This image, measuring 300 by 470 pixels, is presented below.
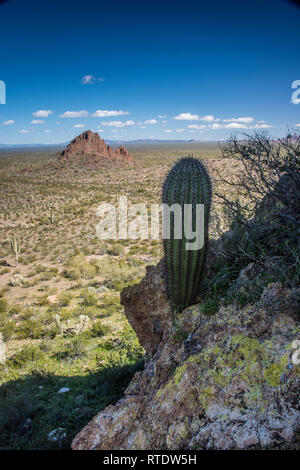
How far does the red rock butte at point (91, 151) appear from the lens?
59.4 meters

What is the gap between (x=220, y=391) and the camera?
1.86m

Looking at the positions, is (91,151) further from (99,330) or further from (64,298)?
(99,330)

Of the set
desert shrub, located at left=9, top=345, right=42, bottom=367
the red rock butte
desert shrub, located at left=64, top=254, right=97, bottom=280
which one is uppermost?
the red rock butte

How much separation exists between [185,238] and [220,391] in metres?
1.65

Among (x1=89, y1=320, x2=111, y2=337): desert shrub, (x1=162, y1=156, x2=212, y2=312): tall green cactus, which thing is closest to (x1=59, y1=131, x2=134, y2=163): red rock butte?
(x1=89, y1=320, x2=111, y2=337): desert shrub

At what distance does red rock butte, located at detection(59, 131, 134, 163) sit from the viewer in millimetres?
59406

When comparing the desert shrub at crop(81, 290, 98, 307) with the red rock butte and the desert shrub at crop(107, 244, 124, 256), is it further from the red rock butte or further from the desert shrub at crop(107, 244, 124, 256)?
the red rock butte

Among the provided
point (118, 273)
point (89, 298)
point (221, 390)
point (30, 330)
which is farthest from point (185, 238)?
point (118, 273)

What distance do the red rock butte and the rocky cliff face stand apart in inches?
2308

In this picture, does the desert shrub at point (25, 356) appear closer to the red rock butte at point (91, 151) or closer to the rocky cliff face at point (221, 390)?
the rocky cliff face at point (221, 390)

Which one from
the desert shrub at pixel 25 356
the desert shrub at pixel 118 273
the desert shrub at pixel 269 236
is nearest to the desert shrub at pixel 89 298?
the desert shrub at pixel 118 273
